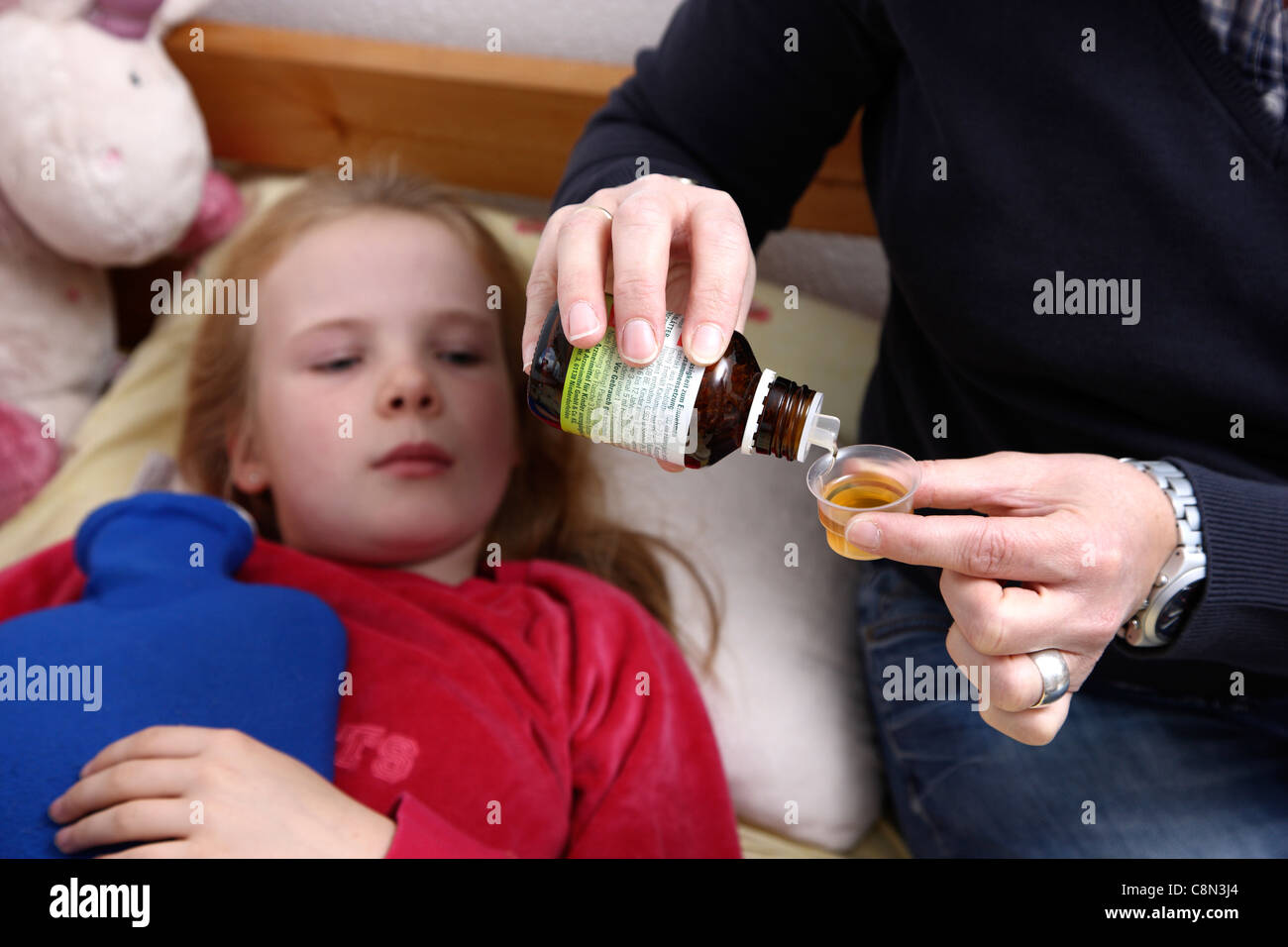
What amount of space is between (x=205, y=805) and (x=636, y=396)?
0.51 meters

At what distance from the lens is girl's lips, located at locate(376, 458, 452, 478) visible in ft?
3.71

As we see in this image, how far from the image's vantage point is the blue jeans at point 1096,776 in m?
0.96

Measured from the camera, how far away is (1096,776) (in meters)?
1.01

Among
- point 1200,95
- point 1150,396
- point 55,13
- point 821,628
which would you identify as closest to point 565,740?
point 821,628

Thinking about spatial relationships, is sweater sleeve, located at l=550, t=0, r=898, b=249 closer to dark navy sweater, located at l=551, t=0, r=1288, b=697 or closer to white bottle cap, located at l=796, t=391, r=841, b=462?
dark navy sweater, located at l=551, t=0, r=1288, b=697

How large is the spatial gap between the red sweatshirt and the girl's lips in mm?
132

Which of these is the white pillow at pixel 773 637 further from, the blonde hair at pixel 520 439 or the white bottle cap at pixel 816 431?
the white bottle cap at pixel 816 431

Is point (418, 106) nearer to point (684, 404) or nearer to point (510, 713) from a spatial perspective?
point (510, 713)

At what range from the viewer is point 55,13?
1322mm

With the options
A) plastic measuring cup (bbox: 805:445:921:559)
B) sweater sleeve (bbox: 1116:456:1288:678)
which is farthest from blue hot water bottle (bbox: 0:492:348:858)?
sweater sleeve (bbox: 1116:456:1288:678)

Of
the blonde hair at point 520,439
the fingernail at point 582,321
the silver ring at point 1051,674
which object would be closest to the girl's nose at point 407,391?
the blonde hair at point 520,439

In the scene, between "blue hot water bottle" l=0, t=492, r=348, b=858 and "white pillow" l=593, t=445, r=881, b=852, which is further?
"white pillow" l=593, t=445, r=881, b=852

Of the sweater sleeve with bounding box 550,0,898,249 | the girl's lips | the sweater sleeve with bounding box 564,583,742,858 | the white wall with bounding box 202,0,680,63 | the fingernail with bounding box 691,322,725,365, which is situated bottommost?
the sweater sleeve with bounding box 564,583,742,858
